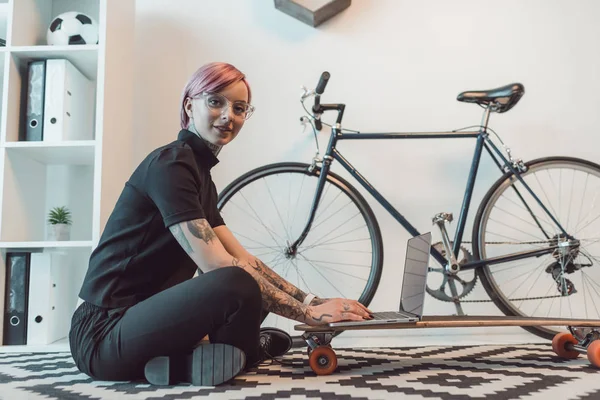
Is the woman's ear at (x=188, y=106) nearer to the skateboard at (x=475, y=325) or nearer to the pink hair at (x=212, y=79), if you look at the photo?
the pink hair at (x=212, y=79)

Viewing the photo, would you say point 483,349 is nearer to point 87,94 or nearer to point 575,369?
point 575,369

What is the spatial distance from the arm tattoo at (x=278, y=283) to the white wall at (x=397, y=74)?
2.88ft

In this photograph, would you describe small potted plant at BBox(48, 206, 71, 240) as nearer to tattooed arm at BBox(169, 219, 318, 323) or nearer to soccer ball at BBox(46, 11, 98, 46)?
soccer ball at BBox(46, 11, 98, 46)

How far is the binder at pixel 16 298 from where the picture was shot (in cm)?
190

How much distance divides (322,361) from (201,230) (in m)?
0.46

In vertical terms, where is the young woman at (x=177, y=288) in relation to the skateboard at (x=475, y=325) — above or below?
above

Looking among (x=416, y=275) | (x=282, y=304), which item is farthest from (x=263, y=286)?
(x=416, y=275)

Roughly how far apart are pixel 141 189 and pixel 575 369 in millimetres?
1191

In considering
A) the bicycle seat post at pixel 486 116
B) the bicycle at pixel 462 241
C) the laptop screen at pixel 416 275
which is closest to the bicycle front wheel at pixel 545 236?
the bicycle at pixel 462 241

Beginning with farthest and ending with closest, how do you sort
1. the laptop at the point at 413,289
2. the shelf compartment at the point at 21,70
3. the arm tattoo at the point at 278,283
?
the shelf compartment at the point at 21,70 → the arm tattoo at the point at 278,283 → the laptop at the point at 413,289

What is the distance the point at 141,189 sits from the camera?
4.10 feet

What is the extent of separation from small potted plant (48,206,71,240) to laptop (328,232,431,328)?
1.22 metres

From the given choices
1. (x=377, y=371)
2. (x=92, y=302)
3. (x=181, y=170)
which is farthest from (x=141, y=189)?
(x=377, y=371)

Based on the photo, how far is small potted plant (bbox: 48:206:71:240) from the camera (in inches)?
79.1
